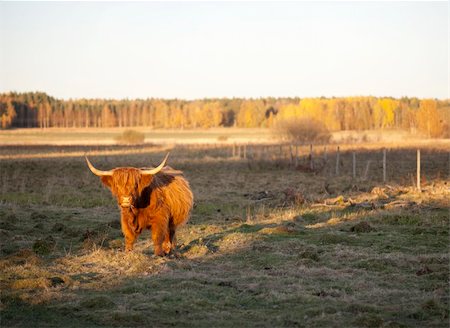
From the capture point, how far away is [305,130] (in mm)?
73688

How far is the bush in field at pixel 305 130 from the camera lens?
73.5 m

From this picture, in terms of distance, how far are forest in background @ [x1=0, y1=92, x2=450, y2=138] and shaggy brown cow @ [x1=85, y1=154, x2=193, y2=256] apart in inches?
3865

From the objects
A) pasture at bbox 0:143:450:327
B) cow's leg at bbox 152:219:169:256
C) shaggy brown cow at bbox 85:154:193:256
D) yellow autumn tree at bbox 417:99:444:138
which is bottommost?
pasture at bbox 0:143:450:327

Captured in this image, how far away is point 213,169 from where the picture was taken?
3891 centimetres

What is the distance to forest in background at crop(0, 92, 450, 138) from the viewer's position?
431ft

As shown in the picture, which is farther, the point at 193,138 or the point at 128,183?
the point at 193,138

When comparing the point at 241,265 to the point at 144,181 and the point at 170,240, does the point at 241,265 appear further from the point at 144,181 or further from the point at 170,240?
the point at 144,181

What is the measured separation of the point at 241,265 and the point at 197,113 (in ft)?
509

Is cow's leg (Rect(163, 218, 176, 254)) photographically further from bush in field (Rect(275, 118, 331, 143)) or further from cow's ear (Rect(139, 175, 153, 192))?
bush in field (Rect(275, 118, 331, 143))

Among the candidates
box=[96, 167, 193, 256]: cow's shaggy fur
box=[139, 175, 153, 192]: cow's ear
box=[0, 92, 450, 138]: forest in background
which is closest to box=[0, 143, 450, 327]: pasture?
box=[96, 167, 193, 256]: cow's shaggy fur

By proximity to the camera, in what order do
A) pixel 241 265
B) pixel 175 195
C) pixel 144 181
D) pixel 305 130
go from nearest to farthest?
1. pixel 241 265
2. pixel 144 181
3. pixel 175 195
4. pixel 305 130

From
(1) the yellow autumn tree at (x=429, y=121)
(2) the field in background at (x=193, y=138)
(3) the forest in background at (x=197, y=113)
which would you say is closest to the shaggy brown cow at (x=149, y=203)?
(2) the field in background at (x=193, y=138)

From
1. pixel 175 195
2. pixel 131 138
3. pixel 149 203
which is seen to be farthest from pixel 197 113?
pixel 149 203

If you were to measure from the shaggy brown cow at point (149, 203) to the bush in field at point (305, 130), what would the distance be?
199ft
